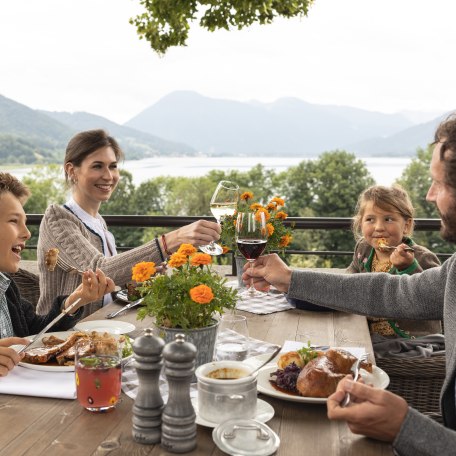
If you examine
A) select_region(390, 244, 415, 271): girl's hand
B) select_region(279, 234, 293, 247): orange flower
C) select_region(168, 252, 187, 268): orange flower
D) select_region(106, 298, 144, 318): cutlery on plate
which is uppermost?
select_region(168, 252, 187, 268): orange flower

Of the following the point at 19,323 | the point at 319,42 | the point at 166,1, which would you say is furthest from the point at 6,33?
the point at 19,323

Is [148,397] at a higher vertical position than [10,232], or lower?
lower

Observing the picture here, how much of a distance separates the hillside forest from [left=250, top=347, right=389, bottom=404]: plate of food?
6.69 m

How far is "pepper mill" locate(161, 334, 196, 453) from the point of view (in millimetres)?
1020

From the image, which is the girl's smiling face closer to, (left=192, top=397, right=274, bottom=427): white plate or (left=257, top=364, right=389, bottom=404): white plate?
(left=257, top=364, right=389, bottom=404): white plate

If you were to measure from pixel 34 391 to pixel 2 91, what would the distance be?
7.55 meters

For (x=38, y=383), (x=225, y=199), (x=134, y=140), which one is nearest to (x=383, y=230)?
(x=225, y=199)

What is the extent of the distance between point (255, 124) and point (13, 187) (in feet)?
37.5

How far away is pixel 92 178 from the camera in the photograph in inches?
117

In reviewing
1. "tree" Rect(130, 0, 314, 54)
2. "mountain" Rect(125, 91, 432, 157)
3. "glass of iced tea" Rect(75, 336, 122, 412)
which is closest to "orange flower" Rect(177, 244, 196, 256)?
"glass of iced tea" Rect(75, 336, 122, 412)

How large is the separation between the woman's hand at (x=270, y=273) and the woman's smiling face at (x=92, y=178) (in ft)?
4.21

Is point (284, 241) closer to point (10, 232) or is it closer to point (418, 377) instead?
point (418, 377)

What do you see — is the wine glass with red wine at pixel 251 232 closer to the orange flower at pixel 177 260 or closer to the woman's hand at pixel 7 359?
the orange flower at pixel 177 260

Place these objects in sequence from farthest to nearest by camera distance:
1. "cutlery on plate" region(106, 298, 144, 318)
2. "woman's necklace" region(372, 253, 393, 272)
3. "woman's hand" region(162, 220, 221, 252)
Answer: "woman's necklace" region(372, 253, 393, 272), "woman's hand" region(162, 220, 221, 252), "cutlery on plate" region(106, 298, 144, 318)
